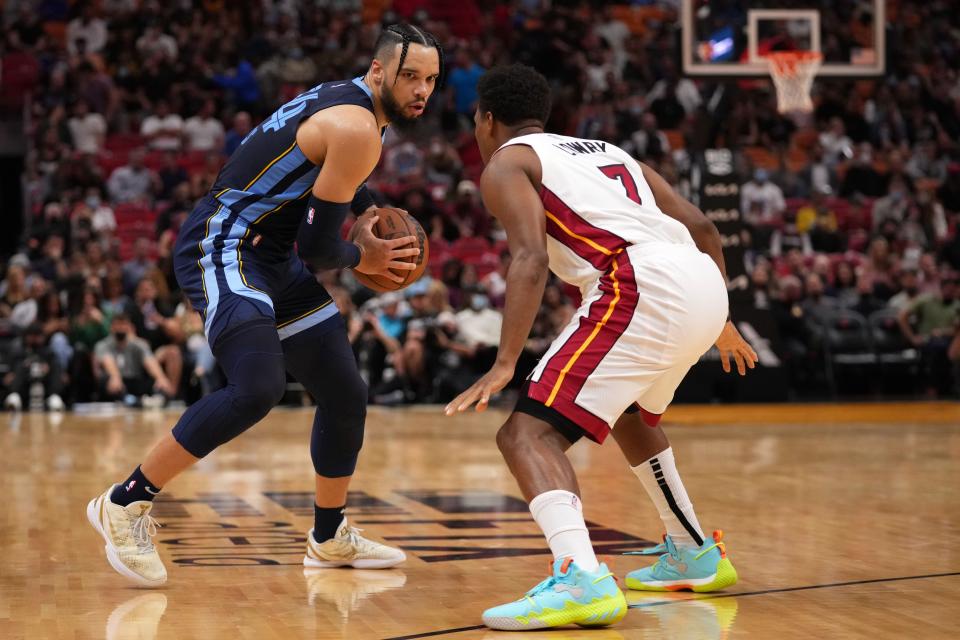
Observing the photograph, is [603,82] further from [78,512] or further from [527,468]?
[527,468]

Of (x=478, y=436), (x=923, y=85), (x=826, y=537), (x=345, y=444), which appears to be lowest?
(x=478, y=436)

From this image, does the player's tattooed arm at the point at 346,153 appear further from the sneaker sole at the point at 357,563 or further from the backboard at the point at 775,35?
the backboard at the point at 775,35

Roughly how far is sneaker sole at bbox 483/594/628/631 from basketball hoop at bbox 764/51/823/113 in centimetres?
1026

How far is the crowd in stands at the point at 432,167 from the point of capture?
14.2 metres

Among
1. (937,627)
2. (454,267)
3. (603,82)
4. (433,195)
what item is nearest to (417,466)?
(937,627)

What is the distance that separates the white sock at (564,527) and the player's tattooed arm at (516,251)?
33 centimetres

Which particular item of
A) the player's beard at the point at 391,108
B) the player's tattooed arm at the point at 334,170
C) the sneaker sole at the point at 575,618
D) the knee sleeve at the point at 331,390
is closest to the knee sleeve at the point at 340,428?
the knee sleeve at the point at 331,390

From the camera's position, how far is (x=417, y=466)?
329 inches

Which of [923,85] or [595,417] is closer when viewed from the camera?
[595,417]

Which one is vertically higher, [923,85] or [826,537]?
[923,85]

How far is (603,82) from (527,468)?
644 inches

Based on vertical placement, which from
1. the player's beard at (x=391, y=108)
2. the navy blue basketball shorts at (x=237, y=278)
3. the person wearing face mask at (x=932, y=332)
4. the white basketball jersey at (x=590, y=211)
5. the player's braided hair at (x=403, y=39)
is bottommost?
the person wearing face mask at (x=932, y=332)

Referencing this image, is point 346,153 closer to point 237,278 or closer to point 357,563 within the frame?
point 237,278

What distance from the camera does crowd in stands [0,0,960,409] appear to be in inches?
559
